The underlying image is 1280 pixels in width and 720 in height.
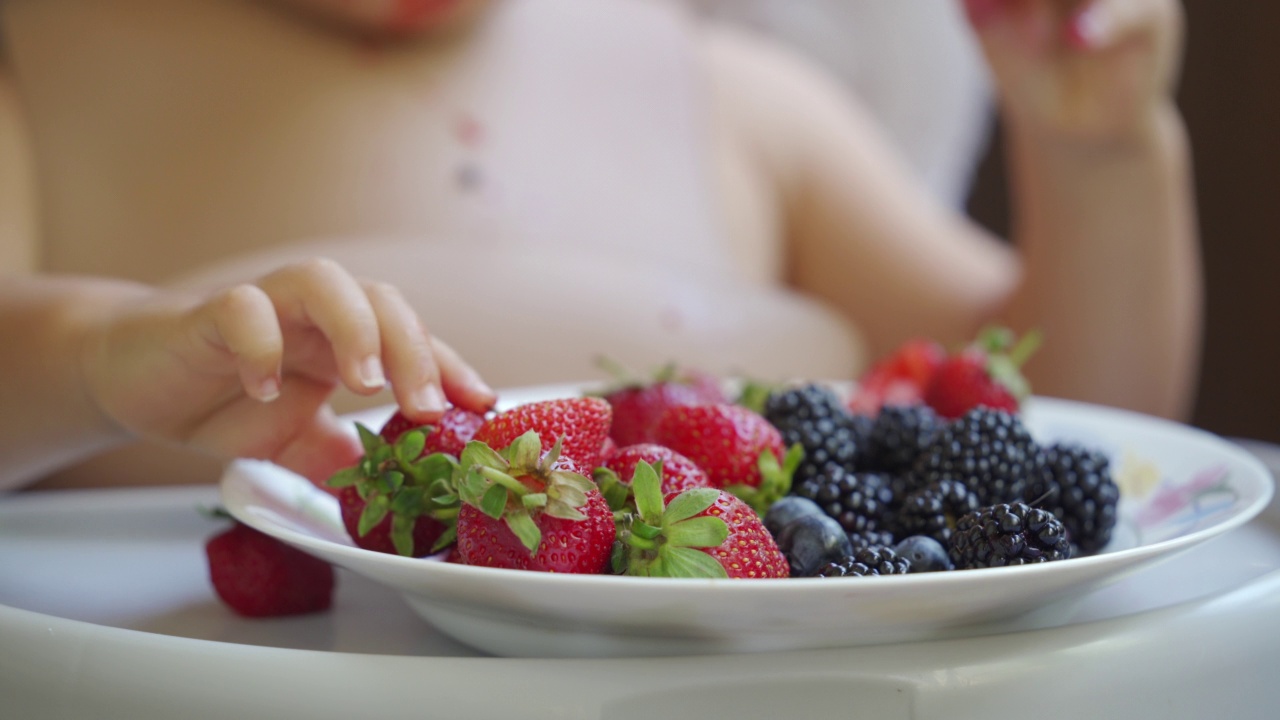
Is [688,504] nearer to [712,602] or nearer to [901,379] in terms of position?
[712,602]

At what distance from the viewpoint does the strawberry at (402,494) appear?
0.40 metres

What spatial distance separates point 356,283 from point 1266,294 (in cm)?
137

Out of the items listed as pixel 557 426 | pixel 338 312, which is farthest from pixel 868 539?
pixel 338 312

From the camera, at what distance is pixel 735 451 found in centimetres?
44

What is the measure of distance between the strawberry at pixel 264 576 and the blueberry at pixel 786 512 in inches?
8.1

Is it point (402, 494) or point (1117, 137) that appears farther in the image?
point (1117, 137)

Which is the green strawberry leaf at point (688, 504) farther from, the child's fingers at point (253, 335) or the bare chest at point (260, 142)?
the bare chest at point (260, 142)

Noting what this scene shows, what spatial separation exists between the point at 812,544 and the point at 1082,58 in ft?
2.11

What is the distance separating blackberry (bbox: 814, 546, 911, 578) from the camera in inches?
13.9

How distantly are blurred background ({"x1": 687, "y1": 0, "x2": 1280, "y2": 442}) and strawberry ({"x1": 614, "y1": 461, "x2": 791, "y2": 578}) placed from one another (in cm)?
110

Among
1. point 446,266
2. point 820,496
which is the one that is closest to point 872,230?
point 446,266

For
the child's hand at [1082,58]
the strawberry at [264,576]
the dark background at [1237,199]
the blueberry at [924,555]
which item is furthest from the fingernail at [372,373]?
the dark background at [1237,199]

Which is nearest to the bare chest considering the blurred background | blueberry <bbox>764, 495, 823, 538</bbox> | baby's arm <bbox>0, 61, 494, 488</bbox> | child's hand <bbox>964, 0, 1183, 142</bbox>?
baby's arm <bbox>0, 61, 494, 488</bbox>

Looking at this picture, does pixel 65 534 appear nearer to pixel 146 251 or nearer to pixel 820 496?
pixel 146 251
